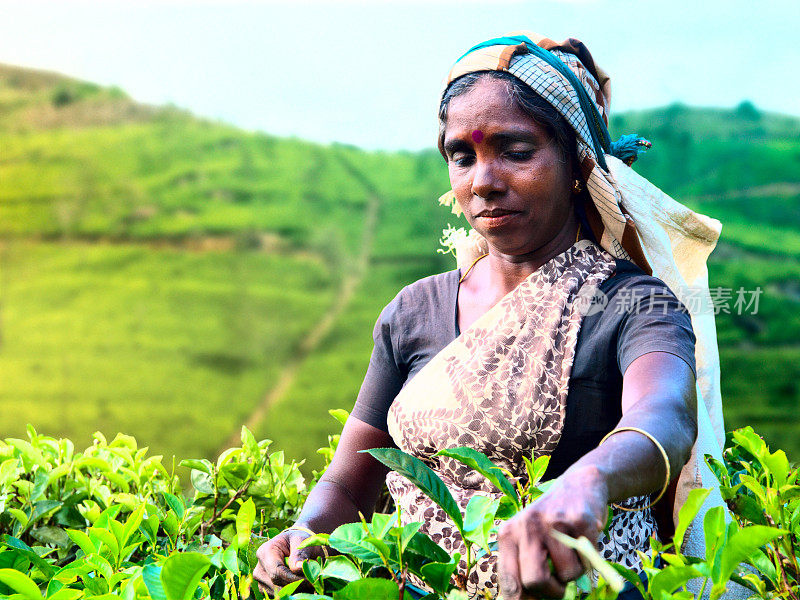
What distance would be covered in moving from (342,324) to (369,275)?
1.19 ft

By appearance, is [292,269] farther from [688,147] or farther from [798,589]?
[798,589]

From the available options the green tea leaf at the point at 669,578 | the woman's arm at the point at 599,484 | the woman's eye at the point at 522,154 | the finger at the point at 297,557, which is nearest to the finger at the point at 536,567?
the woman's arm at the point at 599,484

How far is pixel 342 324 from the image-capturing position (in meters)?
4.55

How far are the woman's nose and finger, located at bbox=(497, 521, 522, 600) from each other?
73cm

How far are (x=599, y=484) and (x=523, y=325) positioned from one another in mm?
570

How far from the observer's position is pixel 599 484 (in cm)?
75

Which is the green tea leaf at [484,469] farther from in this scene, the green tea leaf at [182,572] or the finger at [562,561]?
the green tea leaf at [182,572]

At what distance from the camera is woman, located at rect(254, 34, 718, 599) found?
1.22 meters

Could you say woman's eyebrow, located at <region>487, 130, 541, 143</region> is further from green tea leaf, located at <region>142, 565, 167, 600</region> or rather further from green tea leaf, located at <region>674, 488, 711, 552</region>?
green tea leaf, located at <region>142, 565, 167, 600</region>

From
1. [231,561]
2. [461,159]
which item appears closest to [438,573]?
[231,561]

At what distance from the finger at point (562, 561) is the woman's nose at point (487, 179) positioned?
744mm

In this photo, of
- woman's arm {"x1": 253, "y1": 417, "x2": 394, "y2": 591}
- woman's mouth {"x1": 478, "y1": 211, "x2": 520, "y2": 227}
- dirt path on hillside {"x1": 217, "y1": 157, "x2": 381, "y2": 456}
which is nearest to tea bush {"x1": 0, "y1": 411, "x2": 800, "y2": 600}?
woman's arm {"x1": 253, "y1": 417, "x2": 394, "y2": 591}

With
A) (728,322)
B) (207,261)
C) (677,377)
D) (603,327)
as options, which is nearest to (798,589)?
(677,377)

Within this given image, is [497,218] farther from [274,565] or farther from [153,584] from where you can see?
[153,584]
